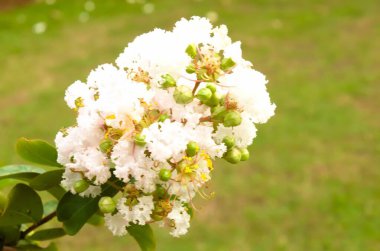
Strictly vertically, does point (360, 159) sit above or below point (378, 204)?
above

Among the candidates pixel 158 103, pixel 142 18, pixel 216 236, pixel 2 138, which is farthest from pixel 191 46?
pixel 142 18

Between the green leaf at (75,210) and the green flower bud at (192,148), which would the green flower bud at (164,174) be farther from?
the green leaf at (75,210)

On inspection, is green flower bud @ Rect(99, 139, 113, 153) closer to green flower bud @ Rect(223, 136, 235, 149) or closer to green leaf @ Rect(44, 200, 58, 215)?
green flower bud @ Rect(223, 136, 235, 149)

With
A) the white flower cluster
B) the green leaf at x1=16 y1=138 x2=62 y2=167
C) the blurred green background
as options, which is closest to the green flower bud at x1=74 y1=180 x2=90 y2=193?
the white flower cluster

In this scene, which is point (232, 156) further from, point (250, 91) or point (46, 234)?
point (46, 234)

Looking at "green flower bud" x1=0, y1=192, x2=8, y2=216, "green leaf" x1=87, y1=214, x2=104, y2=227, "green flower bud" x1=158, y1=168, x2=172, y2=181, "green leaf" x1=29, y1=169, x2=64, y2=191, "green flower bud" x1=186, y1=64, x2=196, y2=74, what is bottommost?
"green flower bud" x1=0, y1=192, x2=8, y2=216

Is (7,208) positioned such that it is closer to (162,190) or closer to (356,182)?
(162,190)
